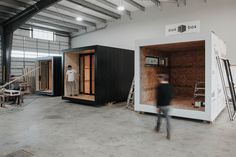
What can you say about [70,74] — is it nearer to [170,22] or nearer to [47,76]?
[47,76]

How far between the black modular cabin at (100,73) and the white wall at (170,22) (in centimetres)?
226

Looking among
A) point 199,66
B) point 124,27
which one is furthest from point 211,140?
point 124,27

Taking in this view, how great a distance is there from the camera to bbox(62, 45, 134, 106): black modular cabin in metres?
7.60

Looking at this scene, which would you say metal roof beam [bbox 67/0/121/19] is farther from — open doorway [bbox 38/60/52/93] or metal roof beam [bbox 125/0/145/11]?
open doorway [bbox 38/60/52/93]

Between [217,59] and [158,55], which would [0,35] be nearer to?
[158,55]

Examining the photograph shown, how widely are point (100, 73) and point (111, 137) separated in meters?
3.90

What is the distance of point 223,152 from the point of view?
3279 millimetres

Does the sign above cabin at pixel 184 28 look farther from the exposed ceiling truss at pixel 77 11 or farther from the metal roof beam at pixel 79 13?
the metal roof beam at pixel 79 13

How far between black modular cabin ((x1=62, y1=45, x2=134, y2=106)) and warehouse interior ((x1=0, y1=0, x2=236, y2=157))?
1.8 inches

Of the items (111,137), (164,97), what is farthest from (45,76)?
(164,97)

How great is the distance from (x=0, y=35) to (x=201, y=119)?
11.2 meters

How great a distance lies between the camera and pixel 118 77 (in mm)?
8594

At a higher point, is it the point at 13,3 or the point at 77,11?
the point at 77,11

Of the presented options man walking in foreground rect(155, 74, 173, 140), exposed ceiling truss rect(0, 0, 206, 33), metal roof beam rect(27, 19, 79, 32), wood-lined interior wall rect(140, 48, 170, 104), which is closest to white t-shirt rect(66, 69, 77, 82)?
exposed ceiling truss rect(0, 0, 206, 33)
